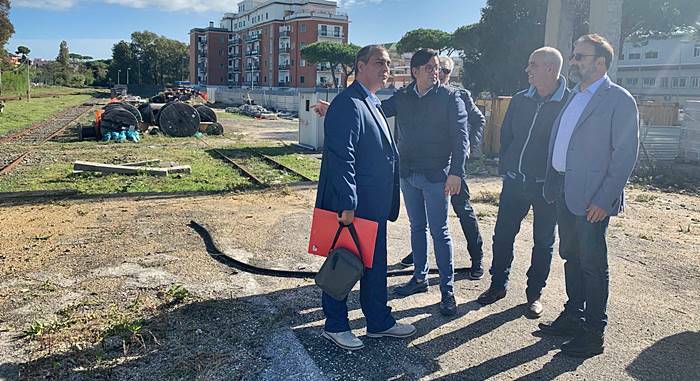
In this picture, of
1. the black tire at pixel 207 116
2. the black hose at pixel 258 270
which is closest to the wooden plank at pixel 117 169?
the black hose at pixel 258 270

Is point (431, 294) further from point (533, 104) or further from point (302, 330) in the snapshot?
point (533, 104)

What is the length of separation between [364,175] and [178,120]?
1821 cm

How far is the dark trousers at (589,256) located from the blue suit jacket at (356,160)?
1221 mm

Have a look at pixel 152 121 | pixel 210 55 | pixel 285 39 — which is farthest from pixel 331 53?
pixel 152 121

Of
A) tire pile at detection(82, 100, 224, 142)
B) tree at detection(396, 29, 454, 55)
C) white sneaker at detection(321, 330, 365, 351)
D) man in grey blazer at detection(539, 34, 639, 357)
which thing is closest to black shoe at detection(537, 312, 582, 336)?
man in grey blazer at detection(539, 34, 639, 357)

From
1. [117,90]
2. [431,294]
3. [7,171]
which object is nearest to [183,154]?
[7,171]

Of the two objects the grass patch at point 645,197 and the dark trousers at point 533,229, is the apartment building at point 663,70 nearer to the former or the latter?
the grass patch at point 645,197

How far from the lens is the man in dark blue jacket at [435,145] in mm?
4086

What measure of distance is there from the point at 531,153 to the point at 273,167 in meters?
9.55

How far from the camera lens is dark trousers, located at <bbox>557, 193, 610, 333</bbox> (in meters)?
3.52

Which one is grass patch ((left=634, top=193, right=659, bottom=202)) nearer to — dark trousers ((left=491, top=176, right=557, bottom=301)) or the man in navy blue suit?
dark trousers ((left=491, top=176, right=557, bottom=301))

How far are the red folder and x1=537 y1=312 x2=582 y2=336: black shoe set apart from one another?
4.71ft

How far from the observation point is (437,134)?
4.12 metres

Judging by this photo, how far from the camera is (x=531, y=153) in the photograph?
4109 millimetres
